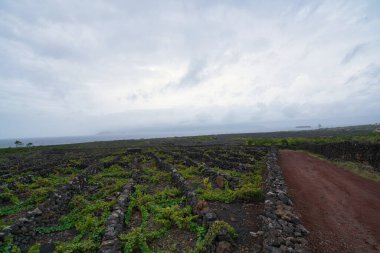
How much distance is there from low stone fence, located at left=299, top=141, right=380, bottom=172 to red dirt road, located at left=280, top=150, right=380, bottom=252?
253 inches

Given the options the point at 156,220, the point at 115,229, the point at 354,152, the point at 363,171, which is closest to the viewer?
the point at 115,229

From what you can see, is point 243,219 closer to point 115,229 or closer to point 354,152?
point 115,229

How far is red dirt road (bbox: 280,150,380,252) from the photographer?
7805mm

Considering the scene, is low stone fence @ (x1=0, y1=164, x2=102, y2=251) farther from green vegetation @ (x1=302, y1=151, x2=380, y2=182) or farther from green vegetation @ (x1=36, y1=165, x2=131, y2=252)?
green vegetation @ (x1=302, y1=151, x2=380, y2=182)

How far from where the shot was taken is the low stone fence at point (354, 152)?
21781mm

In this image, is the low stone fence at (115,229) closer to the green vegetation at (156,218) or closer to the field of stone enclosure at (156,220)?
the field of stone enclosure at (156,220)

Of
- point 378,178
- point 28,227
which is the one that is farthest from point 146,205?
point 378,178

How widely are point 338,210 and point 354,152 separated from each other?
18141 mm

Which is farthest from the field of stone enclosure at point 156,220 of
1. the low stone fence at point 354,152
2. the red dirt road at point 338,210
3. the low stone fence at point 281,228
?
the low stone fence at point 354,152

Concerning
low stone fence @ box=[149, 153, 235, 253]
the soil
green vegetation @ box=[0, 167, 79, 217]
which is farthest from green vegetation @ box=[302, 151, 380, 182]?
green vegetation @ box=[0, 167, 79, 217]

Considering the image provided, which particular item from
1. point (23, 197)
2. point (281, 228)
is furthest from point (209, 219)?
point (23, 197)

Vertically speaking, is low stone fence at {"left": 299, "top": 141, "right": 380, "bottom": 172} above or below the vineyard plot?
above

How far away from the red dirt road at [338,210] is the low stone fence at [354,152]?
21.1 ft

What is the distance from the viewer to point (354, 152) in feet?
81.7
